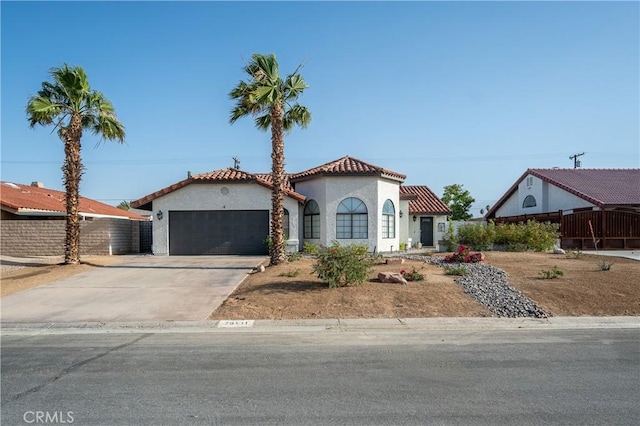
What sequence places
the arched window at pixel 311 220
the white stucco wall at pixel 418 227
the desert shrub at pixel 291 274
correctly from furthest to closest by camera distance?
the white stucco wall at pixel 418 227 < the arched window at pixel 311 220 < the desert shrub at pixel 291 274

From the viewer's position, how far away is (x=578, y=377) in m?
5.54

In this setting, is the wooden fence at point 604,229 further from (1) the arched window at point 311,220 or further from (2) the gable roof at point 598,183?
(1) the arched window at point 311,220

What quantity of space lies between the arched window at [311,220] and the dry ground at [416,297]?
8.56 metres

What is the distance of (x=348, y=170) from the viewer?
20.9 metres

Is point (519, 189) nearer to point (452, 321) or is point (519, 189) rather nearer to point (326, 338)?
point (452, 321)

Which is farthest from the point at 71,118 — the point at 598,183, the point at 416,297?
the point at 598,183

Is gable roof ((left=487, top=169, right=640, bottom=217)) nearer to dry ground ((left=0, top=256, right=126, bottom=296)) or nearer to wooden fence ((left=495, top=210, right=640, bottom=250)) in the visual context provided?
wooden fence ((left=495, top=210, right=640, bottom=250))

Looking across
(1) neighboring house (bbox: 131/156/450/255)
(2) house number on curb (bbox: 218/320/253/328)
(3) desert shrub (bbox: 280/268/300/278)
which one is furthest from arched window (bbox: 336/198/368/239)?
(2) house number on curb (bbox: 218/320/253/328)

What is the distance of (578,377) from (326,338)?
3829mm

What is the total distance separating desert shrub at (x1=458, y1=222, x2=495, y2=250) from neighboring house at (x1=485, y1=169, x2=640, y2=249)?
740 cm

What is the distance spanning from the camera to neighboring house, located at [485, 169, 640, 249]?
80.3 feet

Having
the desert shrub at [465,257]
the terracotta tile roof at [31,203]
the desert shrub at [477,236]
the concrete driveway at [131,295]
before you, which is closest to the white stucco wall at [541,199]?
the desert shrub at [477,236]

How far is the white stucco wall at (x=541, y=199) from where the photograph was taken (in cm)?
2802

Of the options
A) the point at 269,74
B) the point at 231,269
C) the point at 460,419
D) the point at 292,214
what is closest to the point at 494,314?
the point at 460,419
